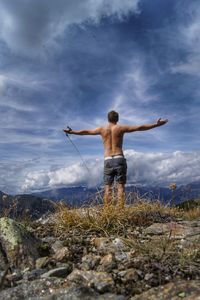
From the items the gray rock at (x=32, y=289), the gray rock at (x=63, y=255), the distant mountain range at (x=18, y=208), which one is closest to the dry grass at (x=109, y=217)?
the distant mountain range at (x=18, y=208)

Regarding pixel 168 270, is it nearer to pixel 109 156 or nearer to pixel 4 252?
pixel 4 252

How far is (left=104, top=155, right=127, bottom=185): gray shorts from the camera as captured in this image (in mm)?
12344

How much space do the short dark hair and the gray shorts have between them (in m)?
1.11

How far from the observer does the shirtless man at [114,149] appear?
1232 centimetres

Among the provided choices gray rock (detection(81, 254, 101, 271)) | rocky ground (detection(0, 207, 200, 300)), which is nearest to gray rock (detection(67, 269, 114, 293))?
rocky ground (detection(0, 207, 200, 300))

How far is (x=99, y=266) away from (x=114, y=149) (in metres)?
6.31

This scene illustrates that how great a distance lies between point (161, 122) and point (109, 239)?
478 centimetres

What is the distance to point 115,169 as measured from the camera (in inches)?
487

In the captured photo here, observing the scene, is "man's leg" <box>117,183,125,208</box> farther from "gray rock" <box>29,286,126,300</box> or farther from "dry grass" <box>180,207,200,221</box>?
"gray rock" <box>29,286,126,300</box>

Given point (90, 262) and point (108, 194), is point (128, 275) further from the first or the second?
point (108, 194)

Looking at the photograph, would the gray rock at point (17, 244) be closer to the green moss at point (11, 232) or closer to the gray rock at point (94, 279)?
the green moss at point (11, 232)

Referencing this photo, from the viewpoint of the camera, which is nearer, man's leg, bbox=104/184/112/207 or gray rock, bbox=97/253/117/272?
gray rock, bbox=97/253/117/272

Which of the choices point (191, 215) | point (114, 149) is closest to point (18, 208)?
point (114, 149)

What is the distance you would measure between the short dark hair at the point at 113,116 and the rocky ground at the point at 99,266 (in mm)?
4332
